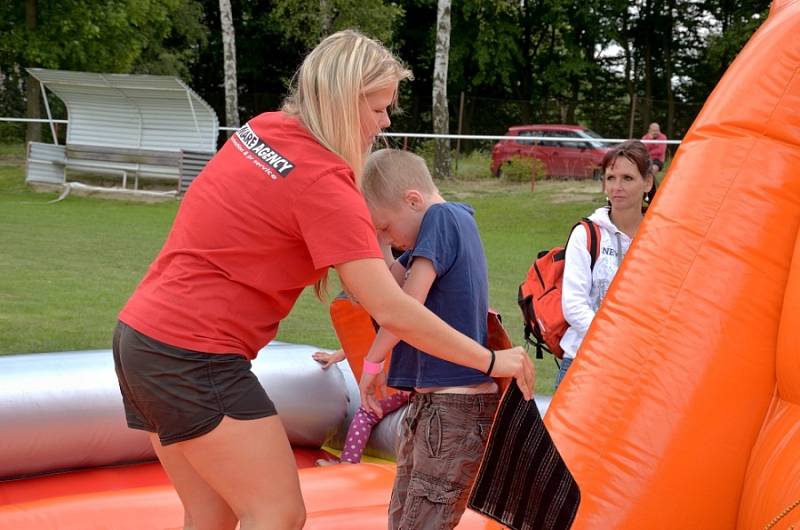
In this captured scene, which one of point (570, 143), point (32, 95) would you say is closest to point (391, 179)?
point (570, 143)

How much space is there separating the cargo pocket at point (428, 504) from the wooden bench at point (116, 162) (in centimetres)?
1580

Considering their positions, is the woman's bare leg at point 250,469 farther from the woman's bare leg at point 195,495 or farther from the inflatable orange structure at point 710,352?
the inflatable orange structure at point 710,352

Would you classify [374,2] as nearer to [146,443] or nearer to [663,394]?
[146,443]

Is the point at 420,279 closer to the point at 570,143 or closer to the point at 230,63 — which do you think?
the point at 570,143

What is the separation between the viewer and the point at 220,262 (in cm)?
229

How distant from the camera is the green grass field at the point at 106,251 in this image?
25.7ft

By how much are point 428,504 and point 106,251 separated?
964cm

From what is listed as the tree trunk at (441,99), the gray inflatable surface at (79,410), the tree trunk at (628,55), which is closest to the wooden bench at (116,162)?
the tree trunk at (441,99)

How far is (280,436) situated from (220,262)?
418 mm

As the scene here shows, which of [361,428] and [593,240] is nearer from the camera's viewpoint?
[593,240]

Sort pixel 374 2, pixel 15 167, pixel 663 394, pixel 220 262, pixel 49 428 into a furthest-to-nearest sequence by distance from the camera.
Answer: pixel 374 2, pixel 15 167, pixel 49 428, pixel 663 394, pixel 220 262

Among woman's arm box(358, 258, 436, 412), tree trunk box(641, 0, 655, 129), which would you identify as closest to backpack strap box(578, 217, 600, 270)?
woman's arm box(358, 258, 436, 412)

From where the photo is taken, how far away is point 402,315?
230cm

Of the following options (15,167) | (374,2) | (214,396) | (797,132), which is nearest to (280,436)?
(214,396)
